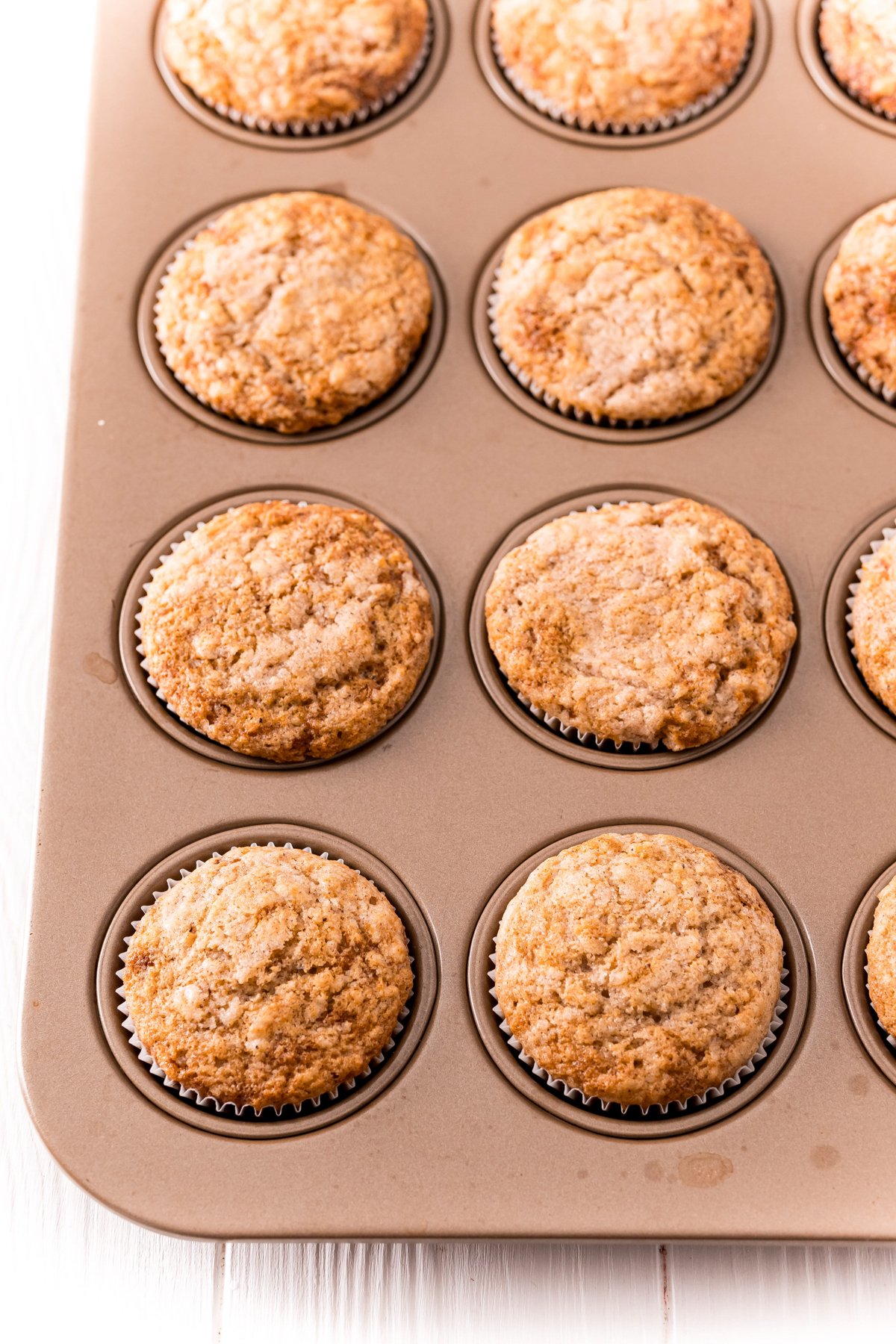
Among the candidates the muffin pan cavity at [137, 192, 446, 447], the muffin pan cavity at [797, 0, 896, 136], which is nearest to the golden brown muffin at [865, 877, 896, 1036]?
the muffin pan cavity at [137, 192, 446, 447]

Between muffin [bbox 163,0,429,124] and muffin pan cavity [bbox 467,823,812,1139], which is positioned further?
muffin [bbox 163,0,429,124]

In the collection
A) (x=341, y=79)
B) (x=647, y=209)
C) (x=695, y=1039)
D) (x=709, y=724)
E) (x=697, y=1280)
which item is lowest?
(x=697, y=1280)

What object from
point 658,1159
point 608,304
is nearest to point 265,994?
point 658,1159

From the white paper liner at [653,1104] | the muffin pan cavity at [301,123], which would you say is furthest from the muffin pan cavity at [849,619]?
the muffin pan cavity at [301,123]

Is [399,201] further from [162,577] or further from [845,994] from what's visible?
[845,994]

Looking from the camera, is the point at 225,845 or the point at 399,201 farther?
the point at 399,201

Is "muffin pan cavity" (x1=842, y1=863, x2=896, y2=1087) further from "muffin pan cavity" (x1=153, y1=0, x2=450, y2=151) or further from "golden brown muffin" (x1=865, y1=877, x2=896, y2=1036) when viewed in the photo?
"muffin pan cavity" (x1=153, y1=0, x2=450, y2=151)

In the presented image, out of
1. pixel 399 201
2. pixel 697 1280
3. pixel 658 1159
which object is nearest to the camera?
pixel 658 1159
